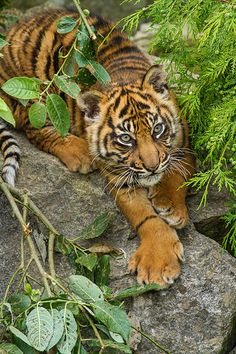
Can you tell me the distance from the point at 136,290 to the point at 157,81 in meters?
1.25

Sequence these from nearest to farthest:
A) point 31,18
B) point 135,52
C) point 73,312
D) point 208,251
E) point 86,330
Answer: point 73,312, point 86,330, point 208,251, point 135,52, point 31,18

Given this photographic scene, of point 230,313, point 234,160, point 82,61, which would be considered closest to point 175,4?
point 82,61

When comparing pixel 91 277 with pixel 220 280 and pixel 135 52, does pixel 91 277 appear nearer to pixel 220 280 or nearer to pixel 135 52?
pixel 220 280

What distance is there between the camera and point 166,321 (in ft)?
12.3

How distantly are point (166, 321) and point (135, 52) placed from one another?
1807 millimetres

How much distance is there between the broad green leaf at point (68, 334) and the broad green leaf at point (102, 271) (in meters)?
0.48

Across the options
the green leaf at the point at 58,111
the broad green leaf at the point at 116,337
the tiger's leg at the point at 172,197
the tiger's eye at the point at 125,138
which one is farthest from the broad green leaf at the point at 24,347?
the tiger's eye at the point at 125,138

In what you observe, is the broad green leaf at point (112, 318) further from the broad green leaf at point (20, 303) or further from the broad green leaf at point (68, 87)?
the broad green leaf at point (68, 87)

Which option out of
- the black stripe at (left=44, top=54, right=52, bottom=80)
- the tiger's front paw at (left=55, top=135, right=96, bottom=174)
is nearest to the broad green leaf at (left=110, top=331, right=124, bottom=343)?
the tiger's front paw at (left=55, top=135, right=96, bottom=174)

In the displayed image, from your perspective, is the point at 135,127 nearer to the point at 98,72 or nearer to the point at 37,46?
the point at 98,72

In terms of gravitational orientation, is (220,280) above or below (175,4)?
below

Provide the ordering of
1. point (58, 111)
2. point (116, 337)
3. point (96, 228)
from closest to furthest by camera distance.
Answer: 1. point (116, 337)
2. point (58, 111)
3. point (96, 228)

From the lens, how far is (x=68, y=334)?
326 cm

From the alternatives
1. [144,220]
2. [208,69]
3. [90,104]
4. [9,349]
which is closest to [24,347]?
[9,349]
